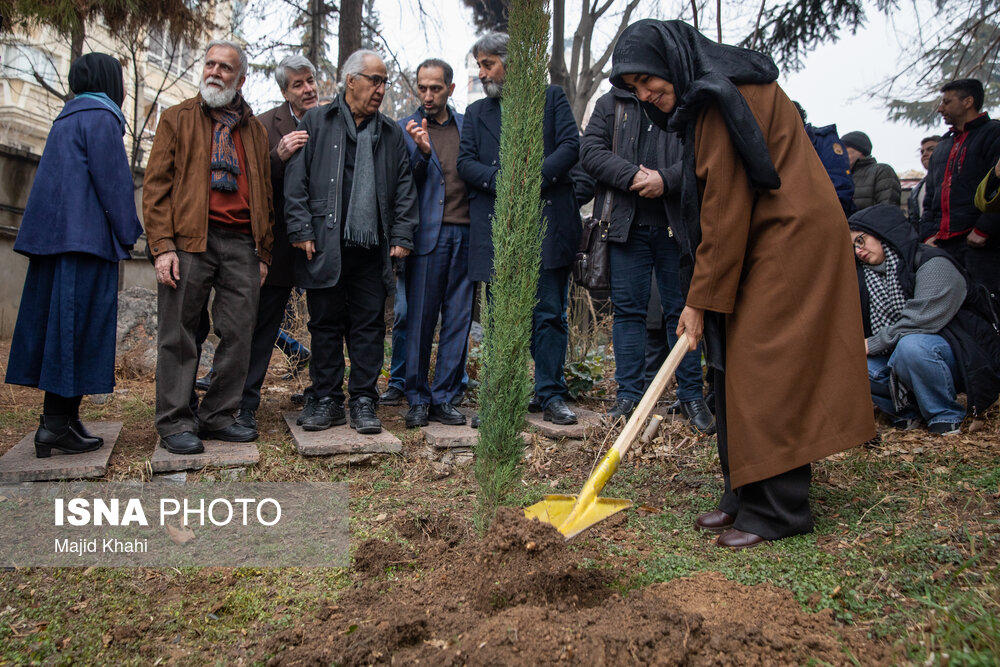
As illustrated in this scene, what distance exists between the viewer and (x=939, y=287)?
175 inches

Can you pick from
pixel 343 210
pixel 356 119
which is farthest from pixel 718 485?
pixel 356 119

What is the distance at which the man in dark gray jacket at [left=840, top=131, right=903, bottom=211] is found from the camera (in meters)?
6.55

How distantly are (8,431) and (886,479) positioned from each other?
5088mm

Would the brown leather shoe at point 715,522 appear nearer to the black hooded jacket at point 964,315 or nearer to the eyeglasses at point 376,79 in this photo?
the black hooded jacket at point 964,315

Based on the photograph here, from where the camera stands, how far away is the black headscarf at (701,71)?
279 cm

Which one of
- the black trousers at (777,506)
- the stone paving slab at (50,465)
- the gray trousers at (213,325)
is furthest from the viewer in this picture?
the gray trousers at (213,325)

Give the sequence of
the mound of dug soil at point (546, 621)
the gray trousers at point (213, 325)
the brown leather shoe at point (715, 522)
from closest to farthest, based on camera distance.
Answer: the mound of dug soil at point (546, 621), the brown leather shoe at point (715, 522), the gray trousers at point (213, 325)

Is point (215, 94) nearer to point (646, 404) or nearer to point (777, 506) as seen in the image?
point (646, 404)

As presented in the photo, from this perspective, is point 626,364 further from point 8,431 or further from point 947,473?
point 8,431

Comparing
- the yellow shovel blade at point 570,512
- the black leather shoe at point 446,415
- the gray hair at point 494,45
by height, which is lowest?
the black leather shoe at point 446,415

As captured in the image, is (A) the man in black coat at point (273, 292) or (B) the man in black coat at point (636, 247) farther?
(B) the man in black coat at point (636, 247)

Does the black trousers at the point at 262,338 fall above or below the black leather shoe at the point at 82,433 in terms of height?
above

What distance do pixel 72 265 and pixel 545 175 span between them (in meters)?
2.62

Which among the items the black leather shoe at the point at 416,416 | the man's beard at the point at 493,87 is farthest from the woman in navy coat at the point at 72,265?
the man's beard at the point at 493,87
